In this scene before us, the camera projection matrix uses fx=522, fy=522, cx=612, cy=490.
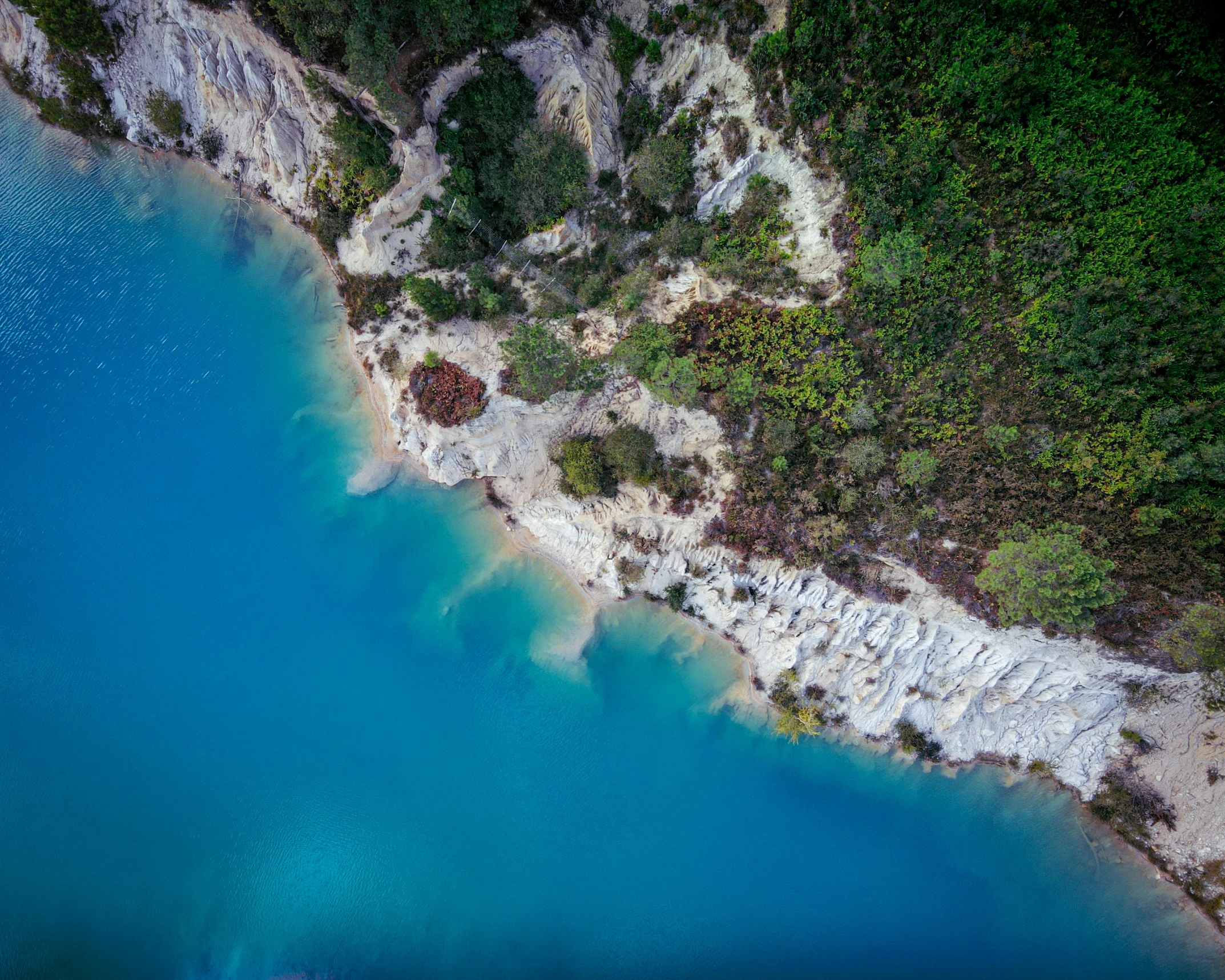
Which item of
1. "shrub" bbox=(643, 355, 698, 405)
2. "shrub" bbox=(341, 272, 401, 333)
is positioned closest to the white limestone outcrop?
"shrub" bbox=(341, 272, 401, 333)

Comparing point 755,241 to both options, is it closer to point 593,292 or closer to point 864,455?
point 593,292

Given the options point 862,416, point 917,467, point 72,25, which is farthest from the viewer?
point 72,25

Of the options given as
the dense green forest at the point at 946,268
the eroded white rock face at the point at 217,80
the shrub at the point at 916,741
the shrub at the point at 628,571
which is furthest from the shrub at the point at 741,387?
the eroded white rock face at the point at 217,80

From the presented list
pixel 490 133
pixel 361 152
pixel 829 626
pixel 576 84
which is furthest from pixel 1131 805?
pixel 361 152

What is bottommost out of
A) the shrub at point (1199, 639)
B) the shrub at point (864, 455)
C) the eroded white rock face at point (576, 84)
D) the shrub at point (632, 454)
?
the shrub at point (632, 454)

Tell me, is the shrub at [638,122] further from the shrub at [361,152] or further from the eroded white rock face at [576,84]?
the shrub at [361,152]

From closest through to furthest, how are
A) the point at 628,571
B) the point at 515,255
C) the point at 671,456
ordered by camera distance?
the point at 671,456, the point at 515,255, the point at 628,571

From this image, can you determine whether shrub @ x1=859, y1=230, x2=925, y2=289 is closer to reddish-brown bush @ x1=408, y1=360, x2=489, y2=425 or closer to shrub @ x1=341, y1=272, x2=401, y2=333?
reddish-brown bush @ x1=408, y1=360, x2=489, y2=425
